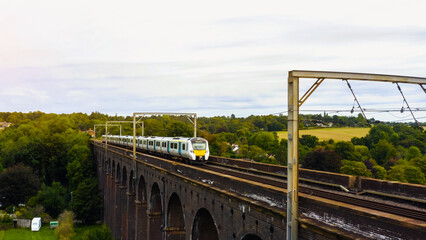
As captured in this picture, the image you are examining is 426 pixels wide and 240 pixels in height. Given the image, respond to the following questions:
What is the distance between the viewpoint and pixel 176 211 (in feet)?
71.7

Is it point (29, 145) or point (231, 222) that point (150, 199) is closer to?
point (231, 222)

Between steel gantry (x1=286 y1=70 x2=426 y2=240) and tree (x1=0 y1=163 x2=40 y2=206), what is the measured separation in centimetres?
6179

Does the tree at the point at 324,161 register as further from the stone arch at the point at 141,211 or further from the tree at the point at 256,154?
the stone arch at the point at 141,211

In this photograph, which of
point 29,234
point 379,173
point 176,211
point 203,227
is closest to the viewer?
point 203,227

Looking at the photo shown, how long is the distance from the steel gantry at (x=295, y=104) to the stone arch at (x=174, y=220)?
1283 centimetres

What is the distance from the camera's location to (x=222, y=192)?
13055 mm

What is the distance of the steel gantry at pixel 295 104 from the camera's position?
30.6 feet

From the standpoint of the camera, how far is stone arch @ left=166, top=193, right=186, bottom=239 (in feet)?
70.5

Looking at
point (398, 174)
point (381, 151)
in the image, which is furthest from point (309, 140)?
point (398, 174)

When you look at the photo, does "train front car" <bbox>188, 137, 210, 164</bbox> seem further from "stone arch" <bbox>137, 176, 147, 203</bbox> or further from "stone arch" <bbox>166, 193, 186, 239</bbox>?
"stone arch" <bbox>137, 176, 147, 203</bbox>

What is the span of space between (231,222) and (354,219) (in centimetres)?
555

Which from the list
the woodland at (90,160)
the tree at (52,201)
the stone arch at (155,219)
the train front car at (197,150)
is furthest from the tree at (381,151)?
the tree at (52,201)

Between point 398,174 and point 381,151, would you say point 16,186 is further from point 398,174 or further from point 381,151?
point 381,151

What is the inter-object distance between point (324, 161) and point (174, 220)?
31143mm
